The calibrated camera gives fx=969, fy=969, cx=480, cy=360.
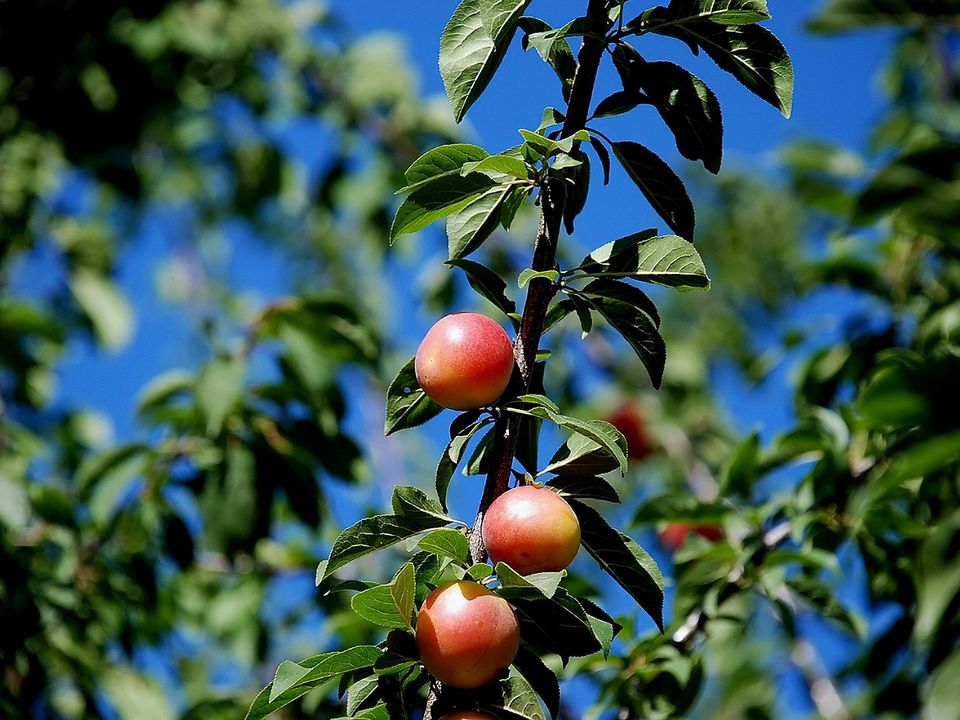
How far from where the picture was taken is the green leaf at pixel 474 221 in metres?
0.92

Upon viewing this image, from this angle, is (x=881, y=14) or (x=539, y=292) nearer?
(x=539, y=292)

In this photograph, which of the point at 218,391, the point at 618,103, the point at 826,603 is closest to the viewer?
the point at 618,103

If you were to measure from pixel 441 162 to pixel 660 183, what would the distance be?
21 cm

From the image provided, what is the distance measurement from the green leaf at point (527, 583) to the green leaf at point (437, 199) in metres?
0.32

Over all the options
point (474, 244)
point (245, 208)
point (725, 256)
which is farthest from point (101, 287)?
point (725, 256)

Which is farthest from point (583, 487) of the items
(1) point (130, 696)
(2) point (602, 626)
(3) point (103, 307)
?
(3) point (103, 307)

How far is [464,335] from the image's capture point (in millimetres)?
835

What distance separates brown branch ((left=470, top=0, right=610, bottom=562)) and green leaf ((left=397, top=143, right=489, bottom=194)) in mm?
74

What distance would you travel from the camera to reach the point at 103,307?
10.3 ft

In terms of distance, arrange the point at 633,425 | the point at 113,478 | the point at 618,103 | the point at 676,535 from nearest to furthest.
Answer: the point at 618,103
the point at 113,478
the point at 676,535
the point at 633,425

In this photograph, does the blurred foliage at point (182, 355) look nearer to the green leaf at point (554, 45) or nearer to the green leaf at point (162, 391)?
the green leaf at point (162, 391)

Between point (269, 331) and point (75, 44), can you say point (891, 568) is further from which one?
point (75, 44)

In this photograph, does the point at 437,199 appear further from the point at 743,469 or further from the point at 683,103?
the point at 743,469

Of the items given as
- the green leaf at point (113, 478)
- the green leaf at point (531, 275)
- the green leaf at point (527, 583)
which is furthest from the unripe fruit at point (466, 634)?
the green leaf at point (113, 478)
